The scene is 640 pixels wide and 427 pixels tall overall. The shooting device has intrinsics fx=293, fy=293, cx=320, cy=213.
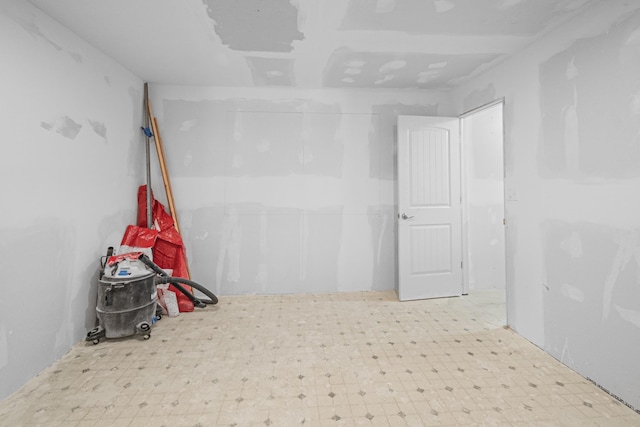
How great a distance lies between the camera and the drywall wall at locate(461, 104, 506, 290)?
11.5ft

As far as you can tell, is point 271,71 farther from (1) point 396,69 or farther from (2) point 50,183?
(2) point 50,183

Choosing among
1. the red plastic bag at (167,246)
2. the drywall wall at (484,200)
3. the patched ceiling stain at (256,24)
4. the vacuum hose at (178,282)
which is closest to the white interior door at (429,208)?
the drywall wall at (484,200)

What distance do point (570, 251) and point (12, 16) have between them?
12.5 ft

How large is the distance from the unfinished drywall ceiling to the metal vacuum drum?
5.87ft

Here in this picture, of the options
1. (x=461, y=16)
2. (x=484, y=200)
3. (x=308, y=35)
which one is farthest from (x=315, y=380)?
(x=484, y=200)

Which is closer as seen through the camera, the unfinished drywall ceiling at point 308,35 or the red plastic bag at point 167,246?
the unfinished drywall ceiling at point 308,35

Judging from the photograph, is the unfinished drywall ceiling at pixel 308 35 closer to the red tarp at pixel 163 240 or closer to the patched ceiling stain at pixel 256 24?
the patched ceiling stain at pixel 256 24

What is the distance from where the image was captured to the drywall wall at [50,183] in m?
1.73

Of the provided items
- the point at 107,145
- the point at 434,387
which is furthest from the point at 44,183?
the point at 434,387

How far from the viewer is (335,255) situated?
11.4 feet

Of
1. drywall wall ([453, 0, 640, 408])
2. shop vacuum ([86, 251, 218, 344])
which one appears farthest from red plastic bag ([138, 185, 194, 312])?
drywall wall ([453, 0, 640, 408])

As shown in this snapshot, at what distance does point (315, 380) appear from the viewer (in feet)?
6.06

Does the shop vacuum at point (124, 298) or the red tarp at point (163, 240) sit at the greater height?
the red tarp at point (163, 240)

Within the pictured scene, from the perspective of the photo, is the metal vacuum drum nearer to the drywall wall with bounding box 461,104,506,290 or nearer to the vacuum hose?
the vacuum hose
